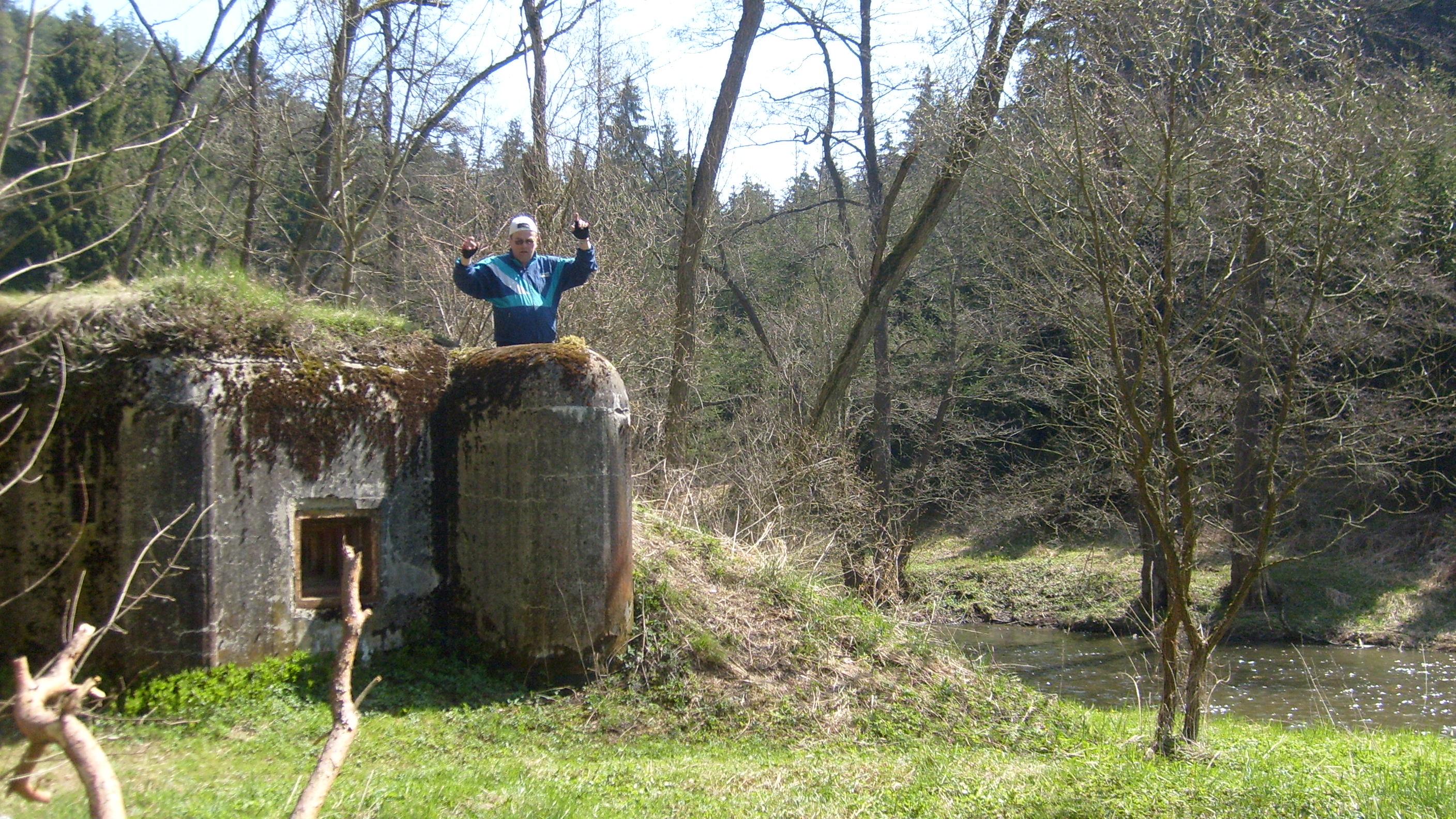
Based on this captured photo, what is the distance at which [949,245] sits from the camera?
25.0 m

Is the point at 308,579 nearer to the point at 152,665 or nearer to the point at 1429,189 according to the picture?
the point at 152,665

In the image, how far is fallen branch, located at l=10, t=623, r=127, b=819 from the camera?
3.12 metres

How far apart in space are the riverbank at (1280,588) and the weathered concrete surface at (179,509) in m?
10.0

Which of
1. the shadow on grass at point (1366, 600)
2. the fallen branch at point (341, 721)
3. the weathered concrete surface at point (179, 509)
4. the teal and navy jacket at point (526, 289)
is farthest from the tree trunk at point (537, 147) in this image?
the shadow on grass at point (1366, 600)

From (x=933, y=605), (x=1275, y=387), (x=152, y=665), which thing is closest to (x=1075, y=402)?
(x=1275, y=387)

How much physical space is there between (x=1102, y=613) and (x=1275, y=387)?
14547mm

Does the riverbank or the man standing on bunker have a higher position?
the man standing on bunker

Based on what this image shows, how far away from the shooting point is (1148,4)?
7.57m

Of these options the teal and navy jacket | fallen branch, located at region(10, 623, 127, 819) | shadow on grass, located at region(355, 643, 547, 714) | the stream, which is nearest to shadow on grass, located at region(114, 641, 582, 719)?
shadow on grass, located at region(355, 643, 547, 714)

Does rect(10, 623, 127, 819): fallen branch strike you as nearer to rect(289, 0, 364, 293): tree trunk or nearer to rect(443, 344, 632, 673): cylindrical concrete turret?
rect(443, 344, 632, 673): cylindrical concrete turret

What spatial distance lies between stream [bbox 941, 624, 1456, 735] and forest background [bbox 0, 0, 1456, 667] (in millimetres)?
1412

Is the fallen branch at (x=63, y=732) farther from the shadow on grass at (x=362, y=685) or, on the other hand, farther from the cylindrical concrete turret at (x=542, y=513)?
the cylindrical concrete turret at (x=542, y=513)

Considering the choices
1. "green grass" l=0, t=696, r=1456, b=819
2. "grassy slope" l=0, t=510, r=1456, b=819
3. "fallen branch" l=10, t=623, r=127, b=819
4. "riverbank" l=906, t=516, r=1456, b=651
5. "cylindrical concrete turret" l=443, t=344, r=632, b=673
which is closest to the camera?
"fallen branch" l=10, t=623, r=127, b=819

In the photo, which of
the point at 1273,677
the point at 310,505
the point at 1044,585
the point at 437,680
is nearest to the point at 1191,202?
the point at 437,680
